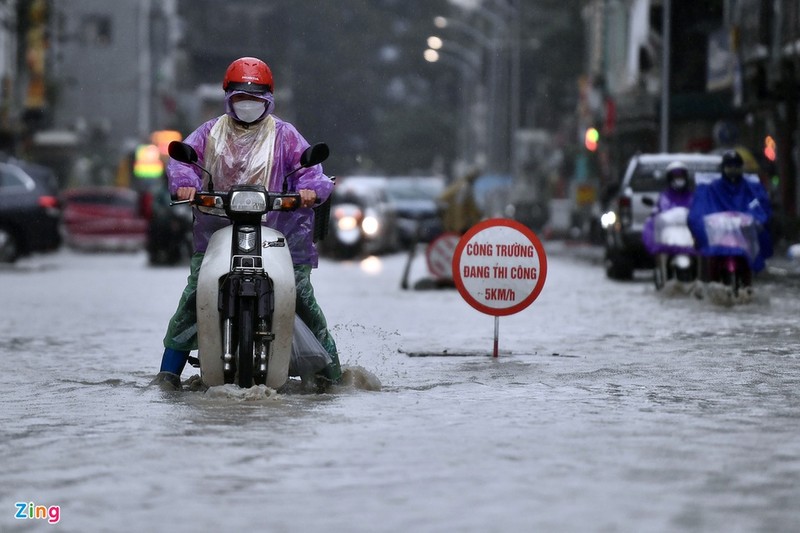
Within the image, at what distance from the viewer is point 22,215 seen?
34594 millimetres

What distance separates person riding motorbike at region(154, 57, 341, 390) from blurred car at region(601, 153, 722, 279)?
16695mm

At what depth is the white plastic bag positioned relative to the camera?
10992 millimetres

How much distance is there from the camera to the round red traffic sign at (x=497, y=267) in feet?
46.3

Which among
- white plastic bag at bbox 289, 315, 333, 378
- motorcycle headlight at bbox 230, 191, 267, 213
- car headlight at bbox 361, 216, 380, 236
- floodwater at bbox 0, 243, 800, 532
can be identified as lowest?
floodwater at bbox 0, 243, 800, 532

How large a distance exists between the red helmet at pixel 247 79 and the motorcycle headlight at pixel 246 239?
73 centimetres

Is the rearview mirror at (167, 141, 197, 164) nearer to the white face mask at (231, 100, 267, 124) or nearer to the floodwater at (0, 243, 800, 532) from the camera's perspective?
the white face mask at (231, 100, 267, 124)

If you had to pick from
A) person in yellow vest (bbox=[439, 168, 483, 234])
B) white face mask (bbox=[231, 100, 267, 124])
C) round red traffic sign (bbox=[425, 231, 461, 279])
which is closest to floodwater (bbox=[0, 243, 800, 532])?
white face mask (bbox=[231, 100, 267, 124])

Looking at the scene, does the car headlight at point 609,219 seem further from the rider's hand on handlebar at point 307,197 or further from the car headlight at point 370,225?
the rider's hand on handlebar at point 307,197

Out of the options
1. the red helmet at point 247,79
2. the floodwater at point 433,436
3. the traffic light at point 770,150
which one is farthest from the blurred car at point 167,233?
the red helmet at point 247,79

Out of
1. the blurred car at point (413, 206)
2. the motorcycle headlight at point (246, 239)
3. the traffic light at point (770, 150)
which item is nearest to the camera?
the motorcycle headlight at point (246, 239)

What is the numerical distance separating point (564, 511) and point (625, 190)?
21447 mm

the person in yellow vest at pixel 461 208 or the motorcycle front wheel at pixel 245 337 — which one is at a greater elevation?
the person in yellow vest at pixel 461 208

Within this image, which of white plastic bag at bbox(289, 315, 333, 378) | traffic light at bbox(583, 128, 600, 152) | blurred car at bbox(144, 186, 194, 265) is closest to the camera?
white plastic bag at bbox(289, 315, 333, 378)

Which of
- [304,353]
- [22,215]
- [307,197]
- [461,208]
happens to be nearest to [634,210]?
[461,208]
